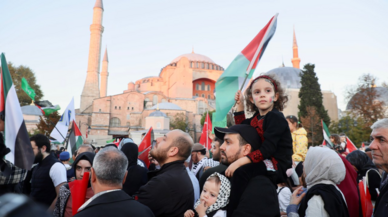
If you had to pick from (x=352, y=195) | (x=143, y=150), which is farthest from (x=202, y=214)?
(x=143, y=150)

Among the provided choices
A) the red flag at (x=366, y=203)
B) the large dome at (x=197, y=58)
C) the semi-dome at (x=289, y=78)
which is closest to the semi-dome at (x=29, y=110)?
the semi-dome at (x=289, y=78)

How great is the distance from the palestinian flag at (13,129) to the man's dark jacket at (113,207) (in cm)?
163

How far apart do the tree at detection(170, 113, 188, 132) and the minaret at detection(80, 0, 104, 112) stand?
1551 cm

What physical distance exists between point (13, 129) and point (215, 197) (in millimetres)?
2479

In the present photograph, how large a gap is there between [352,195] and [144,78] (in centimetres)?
7740

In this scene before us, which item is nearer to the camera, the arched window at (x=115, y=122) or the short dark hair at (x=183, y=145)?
the short dark hair at (x=183, y=145)

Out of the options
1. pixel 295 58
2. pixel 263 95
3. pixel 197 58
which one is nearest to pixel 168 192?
pixel 263 95

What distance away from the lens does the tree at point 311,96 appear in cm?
3151

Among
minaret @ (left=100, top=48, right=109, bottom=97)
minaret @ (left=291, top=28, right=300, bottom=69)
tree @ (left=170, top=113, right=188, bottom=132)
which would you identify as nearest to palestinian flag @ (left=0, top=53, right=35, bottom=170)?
tree @ (left=170, top=113, right=188, bottom=132)

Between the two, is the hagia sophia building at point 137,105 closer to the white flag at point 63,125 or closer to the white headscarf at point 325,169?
the white flag at point 63,125

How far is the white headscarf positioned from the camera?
8.60 ft

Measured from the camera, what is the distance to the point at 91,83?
53.1 m

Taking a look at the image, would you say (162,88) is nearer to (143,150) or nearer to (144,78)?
(144,78)

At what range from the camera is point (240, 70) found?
3.89 m
